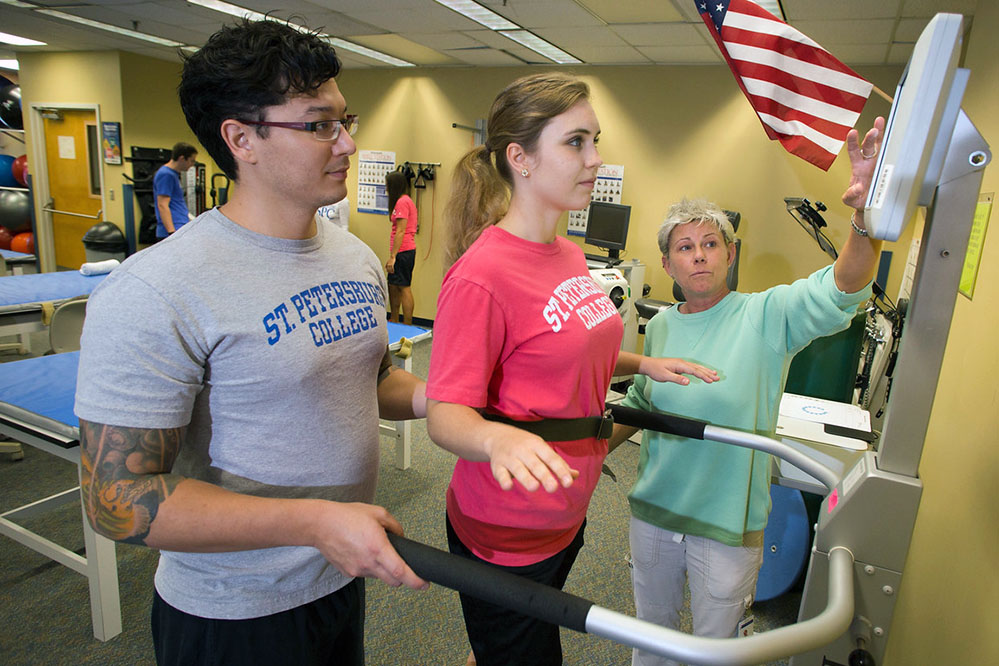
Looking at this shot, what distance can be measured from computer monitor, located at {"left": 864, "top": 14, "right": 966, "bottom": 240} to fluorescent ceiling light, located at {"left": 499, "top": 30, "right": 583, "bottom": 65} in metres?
4.77

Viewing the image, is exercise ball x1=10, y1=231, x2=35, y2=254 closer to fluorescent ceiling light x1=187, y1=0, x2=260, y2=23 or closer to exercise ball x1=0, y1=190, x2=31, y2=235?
exercise ball x1=0, y1=190, x2=31, y2=235

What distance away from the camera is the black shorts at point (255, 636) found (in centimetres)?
102

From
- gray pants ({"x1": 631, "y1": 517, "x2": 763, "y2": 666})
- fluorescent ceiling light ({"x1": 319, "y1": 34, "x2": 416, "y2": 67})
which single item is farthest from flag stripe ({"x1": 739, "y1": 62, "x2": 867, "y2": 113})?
fluorescent ceiling light ({"x1": 319, "y1": 34, "x2": 416, "y2": 67})

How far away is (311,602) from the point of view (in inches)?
43.8

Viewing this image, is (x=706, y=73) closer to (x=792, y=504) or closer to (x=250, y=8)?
(x=250, y=8)

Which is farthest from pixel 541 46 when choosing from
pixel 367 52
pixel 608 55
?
pixel 367 52

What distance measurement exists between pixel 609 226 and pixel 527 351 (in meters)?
4.53

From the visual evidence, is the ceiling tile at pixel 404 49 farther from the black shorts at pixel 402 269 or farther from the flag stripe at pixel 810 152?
the flag stripe at pixel 810 152

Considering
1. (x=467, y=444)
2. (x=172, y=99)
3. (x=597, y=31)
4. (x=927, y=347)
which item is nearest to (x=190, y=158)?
(x=172, y=99)

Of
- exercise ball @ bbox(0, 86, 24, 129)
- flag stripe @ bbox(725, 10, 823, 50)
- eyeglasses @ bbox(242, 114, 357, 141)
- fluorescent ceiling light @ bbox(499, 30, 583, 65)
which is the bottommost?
eyeglasses @ bbox(242, 114, 357, 141)

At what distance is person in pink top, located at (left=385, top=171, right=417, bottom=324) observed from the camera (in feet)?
19.9

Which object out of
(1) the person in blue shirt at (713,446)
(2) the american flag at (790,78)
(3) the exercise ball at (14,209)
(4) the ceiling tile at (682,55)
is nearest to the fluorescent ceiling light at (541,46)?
(4) the ceiling tile at (682,55)

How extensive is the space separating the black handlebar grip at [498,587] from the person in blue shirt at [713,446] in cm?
86

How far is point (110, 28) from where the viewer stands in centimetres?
625
